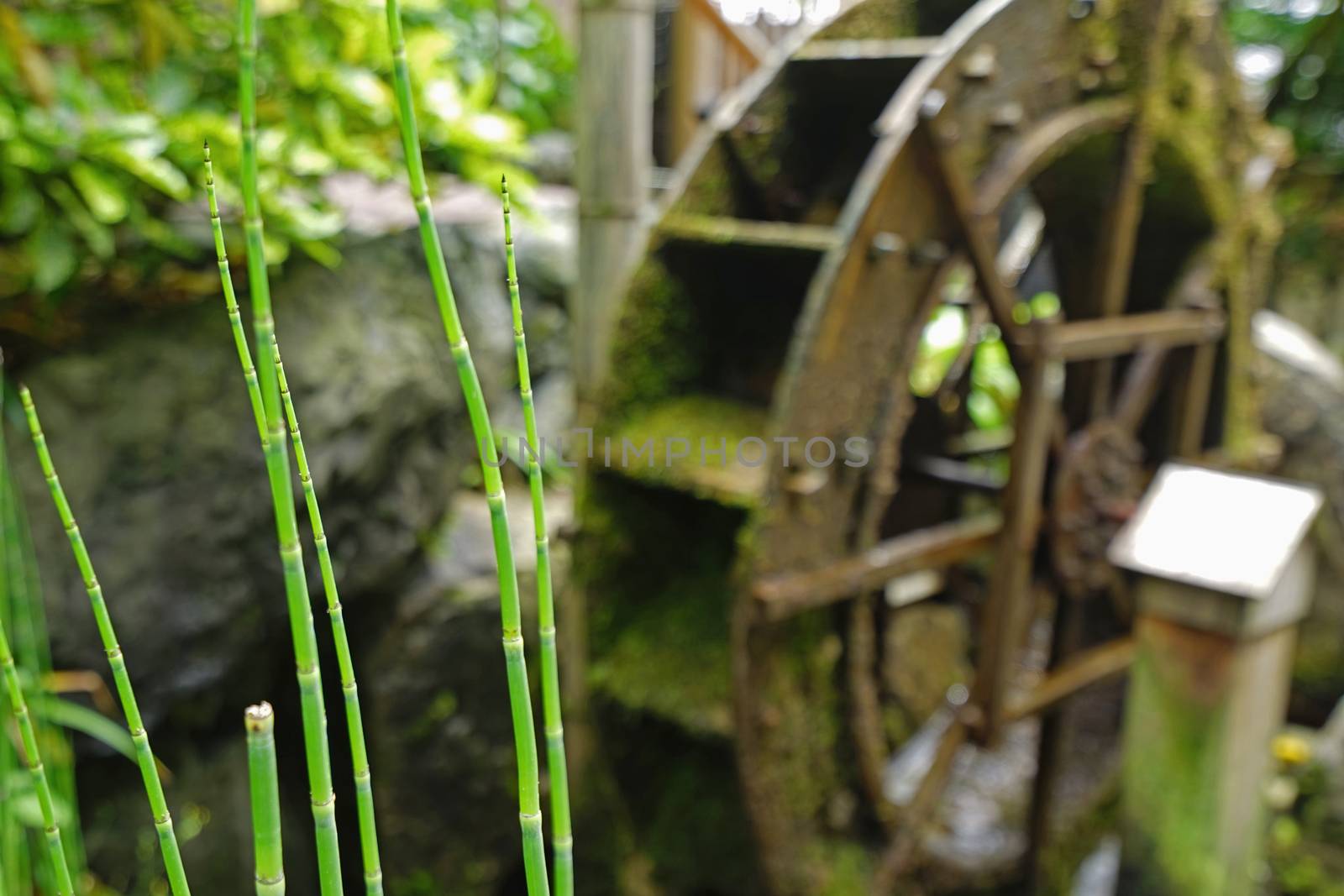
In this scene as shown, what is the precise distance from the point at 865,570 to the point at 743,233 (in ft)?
2.68

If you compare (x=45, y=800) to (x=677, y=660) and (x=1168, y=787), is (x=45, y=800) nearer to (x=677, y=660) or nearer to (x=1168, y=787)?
(x=677, y=660)

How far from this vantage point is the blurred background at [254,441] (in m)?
2.24

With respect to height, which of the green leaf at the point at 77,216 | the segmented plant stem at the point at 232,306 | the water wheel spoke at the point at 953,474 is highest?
the green leaf at the point at 77,216

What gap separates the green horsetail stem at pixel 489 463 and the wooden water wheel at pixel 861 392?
139 centimetres

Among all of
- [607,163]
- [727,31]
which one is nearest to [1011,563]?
[607,163]

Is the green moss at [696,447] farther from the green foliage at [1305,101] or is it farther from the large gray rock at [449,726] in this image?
the green foliage at [1305,101]

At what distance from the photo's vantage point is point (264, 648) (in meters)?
2.79

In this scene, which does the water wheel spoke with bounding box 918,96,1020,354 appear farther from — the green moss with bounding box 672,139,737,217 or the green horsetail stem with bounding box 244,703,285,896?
the green horsetail stem with bounding box 244,703,285,896

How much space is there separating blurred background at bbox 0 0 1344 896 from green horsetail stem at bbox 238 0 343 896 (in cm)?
100

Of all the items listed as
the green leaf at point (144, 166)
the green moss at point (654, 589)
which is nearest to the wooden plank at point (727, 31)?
the green moss at point (654, 589)

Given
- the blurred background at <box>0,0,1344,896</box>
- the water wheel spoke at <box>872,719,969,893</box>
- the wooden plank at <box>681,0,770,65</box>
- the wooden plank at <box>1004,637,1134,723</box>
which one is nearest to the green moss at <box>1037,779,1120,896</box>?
the blurred background at <box>0,0,1344,896</box>

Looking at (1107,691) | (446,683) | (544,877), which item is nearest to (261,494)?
(446,683)

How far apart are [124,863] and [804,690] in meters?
1.63

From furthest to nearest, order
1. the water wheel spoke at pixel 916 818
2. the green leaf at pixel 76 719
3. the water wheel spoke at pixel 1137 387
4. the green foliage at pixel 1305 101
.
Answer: the green foliage at pixel 1305 101
the water wheel spoke at pixel 1137 387
the water wheel spoke at pixel 916 818
the green leaf at pixel 76 719
